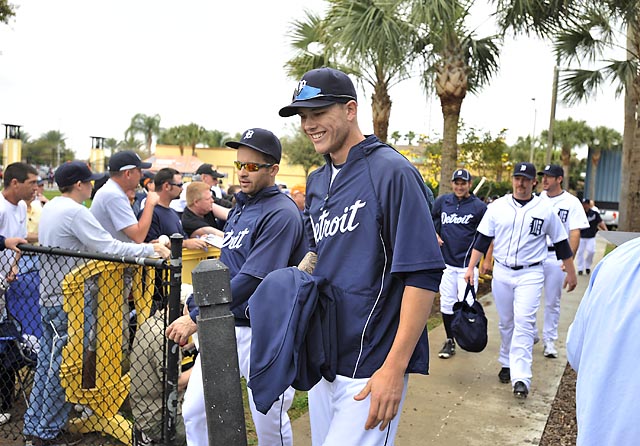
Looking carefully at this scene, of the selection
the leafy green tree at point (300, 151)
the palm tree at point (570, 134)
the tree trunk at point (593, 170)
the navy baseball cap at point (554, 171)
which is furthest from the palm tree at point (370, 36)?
the palm tree at point (570, 134)

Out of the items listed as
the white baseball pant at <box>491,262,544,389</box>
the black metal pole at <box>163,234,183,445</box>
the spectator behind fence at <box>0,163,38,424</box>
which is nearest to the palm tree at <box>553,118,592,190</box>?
the white baseball pant at <box>491,262,544,389</box>

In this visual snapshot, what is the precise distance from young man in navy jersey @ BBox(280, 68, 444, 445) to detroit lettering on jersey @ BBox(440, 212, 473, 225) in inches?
185

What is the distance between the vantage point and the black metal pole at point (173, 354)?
12.1 feet

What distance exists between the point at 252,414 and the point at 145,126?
249 ft

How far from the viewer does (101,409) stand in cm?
436

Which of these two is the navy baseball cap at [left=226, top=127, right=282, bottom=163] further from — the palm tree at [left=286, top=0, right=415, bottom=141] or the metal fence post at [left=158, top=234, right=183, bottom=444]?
the palm tree at [left=286, top=0, right=415, bottom=141]

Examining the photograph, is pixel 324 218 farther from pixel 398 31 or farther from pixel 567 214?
pixel 398 31

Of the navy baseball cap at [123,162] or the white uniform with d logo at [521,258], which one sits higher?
the navy baseball cap at [123,162]

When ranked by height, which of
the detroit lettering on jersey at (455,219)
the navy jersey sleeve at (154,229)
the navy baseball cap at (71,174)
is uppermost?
the navy baseball cap at (71,174)

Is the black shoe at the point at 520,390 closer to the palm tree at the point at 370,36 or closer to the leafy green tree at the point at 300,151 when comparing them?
the palm tree at the point at 370,36

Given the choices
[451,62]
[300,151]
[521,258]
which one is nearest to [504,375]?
[521,258]

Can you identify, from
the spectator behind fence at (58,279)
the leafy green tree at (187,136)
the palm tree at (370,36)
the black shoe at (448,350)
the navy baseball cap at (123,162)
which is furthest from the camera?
the leafy green tree at (187,136)

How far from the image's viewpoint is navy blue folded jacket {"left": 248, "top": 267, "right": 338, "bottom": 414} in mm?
2254

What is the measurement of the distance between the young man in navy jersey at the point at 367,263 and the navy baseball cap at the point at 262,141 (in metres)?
1.08
